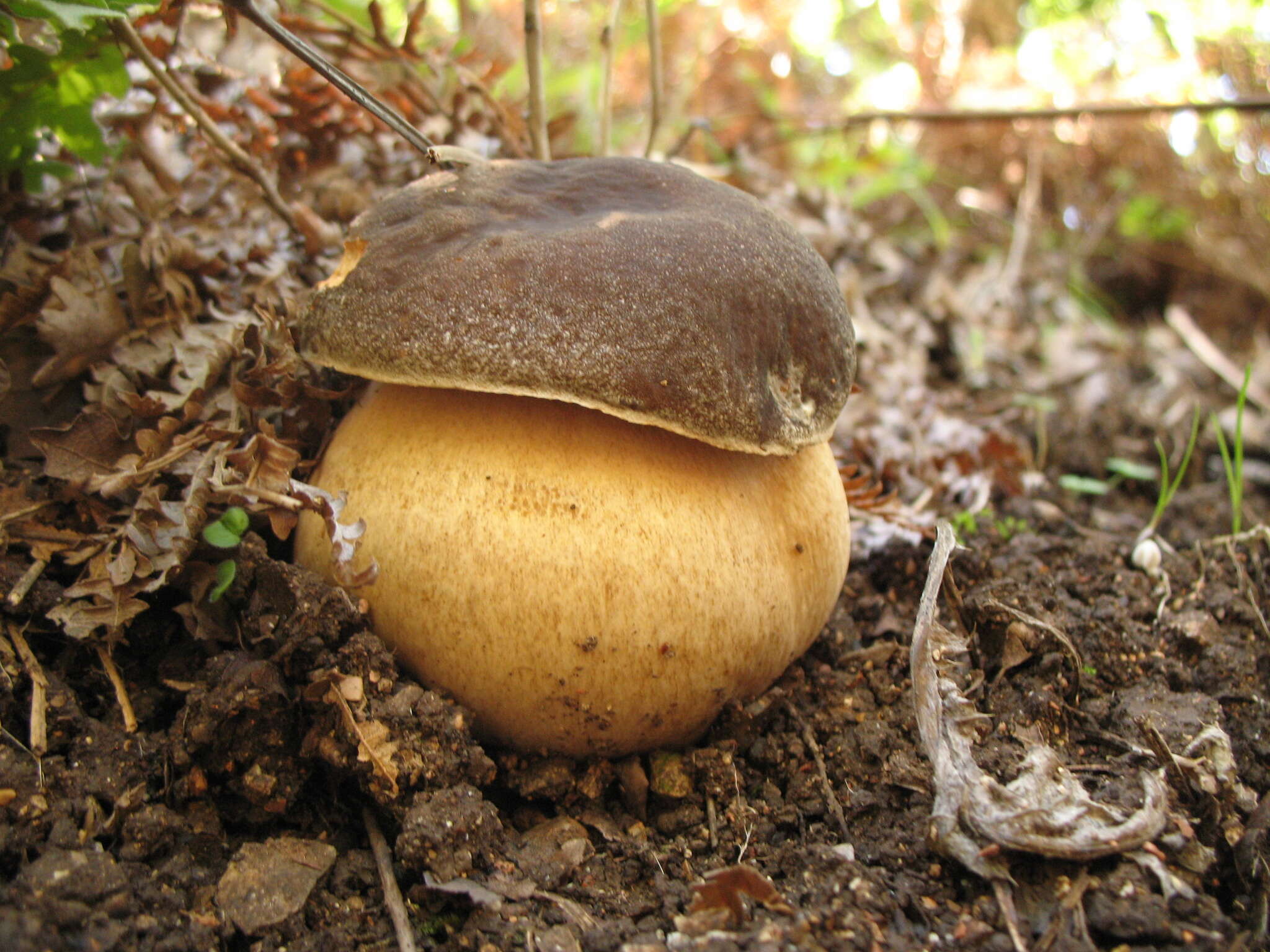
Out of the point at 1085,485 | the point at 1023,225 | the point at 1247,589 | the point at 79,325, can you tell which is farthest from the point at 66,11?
the point at 1023,225

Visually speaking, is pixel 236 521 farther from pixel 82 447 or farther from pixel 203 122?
pixel 203 122

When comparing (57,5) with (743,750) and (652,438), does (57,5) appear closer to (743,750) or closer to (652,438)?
(652,438)

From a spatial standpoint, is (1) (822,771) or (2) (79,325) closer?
(1) (822,771)

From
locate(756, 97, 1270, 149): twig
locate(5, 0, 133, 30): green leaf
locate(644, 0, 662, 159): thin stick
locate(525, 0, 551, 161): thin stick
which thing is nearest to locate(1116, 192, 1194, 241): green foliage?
locate(756, 97, 1270, 149): twig

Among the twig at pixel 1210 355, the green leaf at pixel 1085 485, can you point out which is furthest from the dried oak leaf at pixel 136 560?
the twig at pixel 1210 355

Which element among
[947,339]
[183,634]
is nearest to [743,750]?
[183,634]

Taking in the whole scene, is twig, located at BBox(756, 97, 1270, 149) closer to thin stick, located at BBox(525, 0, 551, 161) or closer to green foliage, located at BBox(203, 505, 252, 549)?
thin stick, located at BBox(525, 0, 551, 161)
